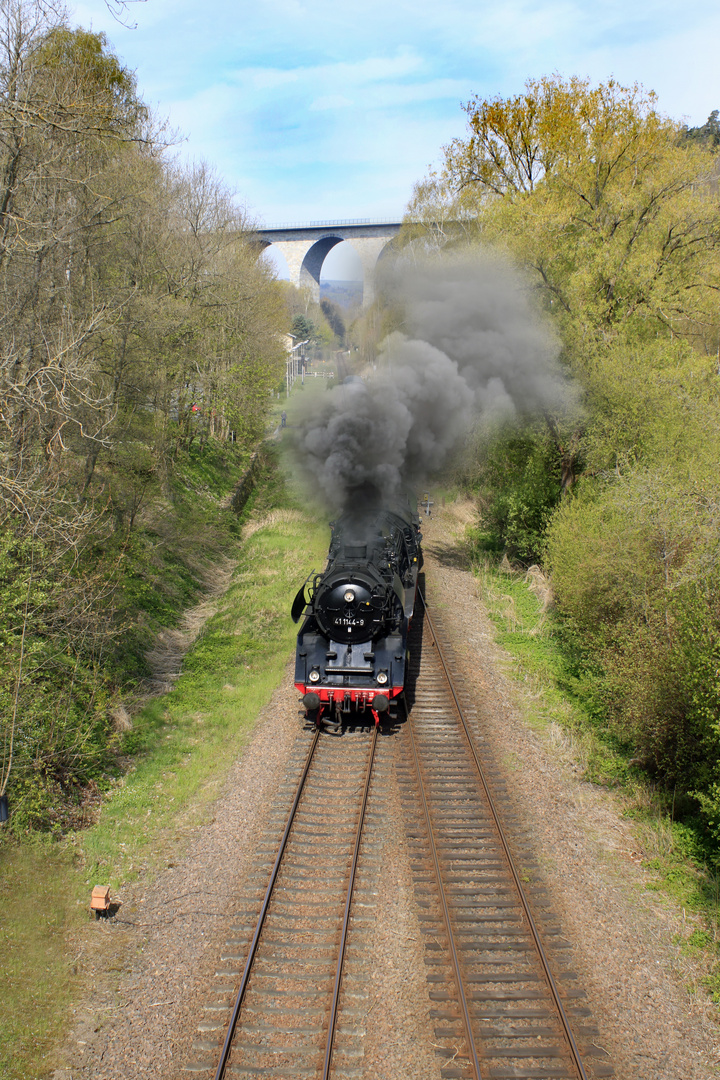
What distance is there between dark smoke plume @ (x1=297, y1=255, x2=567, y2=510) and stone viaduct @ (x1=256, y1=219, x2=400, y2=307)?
4815 centimetres

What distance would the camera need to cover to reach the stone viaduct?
6570 cm

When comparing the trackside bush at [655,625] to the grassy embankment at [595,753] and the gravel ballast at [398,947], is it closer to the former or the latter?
the grassy embankment at [595,753]

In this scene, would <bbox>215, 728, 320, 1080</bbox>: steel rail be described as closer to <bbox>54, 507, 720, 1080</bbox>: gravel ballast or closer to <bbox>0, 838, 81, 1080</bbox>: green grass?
<bbox>54, 507, 720, 1080</bbox>: gravel ballast

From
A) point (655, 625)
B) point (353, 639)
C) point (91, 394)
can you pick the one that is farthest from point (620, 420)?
point (91, 394)

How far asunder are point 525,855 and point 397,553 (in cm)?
558

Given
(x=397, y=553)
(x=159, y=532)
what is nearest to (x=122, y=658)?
(x=397, y=553)

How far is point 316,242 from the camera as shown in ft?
244

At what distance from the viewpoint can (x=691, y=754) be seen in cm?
965

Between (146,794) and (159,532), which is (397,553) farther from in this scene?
(159,532)

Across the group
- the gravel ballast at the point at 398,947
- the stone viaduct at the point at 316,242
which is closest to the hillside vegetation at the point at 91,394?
the gravel ballast at the point at 398,947

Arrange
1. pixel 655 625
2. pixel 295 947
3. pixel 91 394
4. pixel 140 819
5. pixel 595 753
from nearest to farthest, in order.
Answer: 1. pixel 295 947
2. pixel 140 819
3. pixel 595 753
4. pixel 655 625
5. pixel 91 394

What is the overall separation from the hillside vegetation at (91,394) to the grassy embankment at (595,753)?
7709 millimetres

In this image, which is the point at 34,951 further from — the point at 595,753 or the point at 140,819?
the point at 595,753

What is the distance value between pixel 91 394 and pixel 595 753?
40.4 feet
